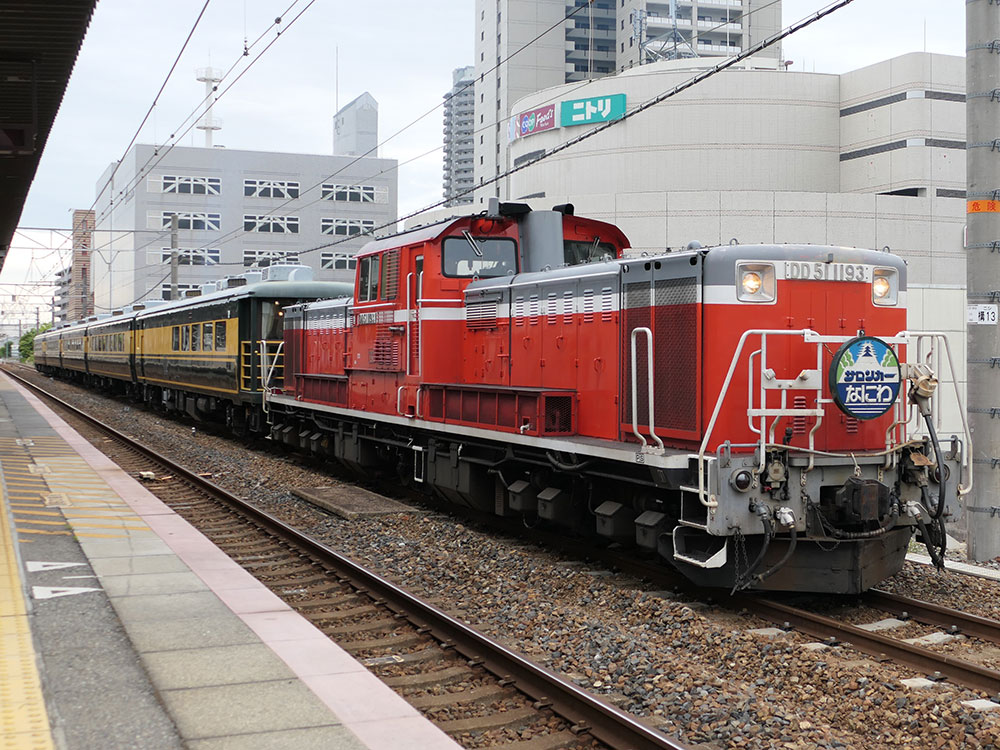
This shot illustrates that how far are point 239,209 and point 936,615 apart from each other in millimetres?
64259

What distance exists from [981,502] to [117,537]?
8.65m

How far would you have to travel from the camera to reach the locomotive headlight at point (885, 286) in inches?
313

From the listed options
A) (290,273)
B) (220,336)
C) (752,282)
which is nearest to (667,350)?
(752,282)

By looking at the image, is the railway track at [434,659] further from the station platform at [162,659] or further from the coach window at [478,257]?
the coach window at [478,257]

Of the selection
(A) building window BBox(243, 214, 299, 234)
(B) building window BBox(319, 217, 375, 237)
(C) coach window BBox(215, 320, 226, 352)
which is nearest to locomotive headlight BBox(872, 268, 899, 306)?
(C) coach window BBox(215, 320, 226, 352)

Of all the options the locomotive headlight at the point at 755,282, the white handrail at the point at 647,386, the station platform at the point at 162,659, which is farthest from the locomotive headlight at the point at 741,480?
the station platform at the point at 162,659

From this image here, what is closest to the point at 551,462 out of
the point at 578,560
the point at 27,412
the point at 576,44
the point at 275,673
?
the point at 578,560

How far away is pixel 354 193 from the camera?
223 feet

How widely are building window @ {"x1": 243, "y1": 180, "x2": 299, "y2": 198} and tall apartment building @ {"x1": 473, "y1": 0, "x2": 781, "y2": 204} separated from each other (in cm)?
1663

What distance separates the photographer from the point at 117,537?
932 cm

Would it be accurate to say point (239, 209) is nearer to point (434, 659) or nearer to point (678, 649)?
point (434, 659)

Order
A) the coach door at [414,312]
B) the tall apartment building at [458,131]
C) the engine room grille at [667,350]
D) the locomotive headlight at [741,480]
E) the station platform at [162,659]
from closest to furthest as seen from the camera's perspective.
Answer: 1. the station platform at [162,659]
2. the locomotive headlight at [741,480]
3. the engine room grille at [667,350]
4. the coach door at [414,312]
5. the tall apartment building at [458,131]

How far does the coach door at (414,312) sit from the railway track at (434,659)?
252 centimetres

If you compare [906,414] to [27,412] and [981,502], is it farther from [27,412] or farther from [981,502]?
[27,412]
